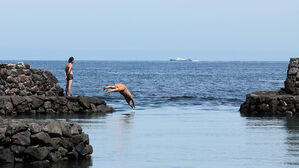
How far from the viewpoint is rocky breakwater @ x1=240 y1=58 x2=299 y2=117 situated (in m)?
26.7

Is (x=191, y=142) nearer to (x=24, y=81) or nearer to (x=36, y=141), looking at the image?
(x=36, y=141)

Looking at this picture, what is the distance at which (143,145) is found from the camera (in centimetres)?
1541

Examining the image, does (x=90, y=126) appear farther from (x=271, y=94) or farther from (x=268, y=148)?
(x=271, y=94)

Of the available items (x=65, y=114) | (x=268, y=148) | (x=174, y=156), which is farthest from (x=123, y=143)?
(x=65, y=114)

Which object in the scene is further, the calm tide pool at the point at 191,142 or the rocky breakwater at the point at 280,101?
the rocky breakwater at the point at 280,101

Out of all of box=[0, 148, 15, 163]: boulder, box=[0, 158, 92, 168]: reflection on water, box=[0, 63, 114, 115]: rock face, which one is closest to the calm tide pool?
box=[0, 158, 92, 168]: reflection on water

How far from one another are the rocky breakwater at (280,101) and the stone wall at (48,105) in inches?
255

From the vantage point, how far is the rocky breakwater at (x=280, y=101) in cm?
2667

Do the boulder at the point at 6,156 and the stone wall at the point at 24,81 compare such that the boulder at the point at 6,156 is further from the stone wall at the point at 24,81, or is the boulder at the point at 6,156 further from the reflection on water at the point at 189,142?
the stone wall at the point at 24,81

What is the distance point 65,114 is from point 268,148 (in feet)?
38.8

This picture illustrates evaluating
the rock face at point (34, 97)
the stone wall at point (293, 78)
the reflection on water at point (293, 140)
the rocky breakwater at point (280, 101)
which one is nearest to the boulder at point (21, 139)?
the reflection on water at point (293, 140)

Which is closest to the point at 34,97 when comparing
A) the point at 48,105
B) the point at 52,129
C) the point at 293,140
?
the point at 48,105

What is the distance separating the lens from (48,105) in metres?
25.8

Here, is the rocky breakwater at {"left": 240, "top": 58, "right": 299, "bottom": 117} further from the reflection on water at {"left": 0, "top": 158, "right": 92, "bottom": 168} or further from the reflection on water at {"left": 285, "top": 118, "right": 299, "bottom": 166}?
the reflection on water at {"left": 0, "top": 158, "right": 92, "bottom": 168}
